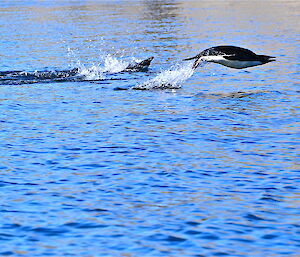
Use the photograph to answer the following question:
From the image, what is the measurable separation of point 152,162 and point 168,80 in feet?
31.9

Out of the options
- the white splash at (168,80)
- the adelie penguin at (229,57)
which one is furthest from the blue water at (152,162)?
the adelie penguin at (229,57)

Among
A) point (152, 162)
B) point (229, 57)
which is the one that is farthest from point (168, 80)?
point (152, 162)

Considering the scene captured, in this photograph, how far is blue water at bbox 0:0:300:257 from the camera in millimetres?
8586

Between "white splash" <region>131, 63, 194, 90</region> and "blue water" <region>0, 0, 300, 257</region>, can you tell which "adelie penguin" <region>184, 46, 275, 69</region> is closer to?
"blue water" <region>0, 0, 300, 257</region>

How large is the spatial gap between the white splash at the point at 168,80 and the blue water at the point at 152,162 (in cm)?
7

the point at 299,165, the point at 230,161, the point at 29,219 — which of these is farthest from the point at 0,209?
the point at 299,165

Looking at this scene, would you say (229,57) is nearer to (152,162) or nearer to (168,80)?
(168,80)

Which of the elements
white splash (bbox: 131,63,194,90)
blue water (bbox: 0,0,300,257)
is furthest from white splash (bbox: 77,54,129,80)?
white splash (bbox: 131,63,194,90)

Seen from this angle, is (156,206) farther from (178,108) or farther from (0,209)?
(178,108)

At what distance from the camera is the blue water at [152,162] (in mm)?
8586

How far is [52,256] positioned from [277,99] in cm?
1110

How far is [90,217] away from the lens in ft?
30.4

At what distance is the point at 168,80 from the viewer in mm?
21438

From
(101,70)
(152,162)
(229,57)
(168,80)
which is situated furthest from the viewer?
(101,70)
